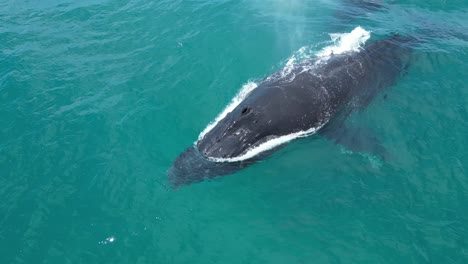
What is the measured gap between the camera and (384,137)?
19469mm

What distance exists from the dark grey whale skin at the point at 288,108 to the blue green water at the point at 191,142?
2.55ft

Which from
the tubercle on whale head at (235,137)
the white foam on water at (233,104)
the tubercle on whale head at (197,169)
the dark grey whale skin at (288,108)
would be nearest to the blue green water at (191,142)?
the tubercle on whale head at (197,169)

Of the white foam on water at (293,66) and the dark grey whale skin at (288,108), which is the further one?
the white foam on water at (293,66)

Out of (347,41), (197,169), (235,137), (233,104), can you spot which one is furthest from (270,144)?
(347,41)

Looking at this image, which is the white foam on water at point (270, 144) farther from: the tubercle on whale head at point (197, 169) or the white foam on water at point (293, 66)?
the tubercle on whale head at point (197, 169)

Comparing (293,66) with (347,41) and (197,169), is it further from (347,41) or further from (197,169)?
(197,169)

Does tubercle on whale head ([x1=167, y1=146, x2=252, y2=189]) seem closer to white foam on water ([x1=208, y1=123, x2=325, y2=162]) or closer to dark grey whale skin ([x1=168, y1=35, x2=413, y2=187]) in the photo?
dark grey whale skin ([x1=168, y1=35, x2=413, y2=187])

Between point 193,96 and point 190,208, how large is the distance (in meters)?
8.10

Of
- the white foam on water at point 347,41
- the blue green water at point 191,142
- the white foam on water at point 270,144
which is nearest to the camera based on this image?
the blue green water at point 191,142

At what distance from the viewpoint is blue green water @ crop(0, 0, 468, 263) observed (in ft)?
49.8

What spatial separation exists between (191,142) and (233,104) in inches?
140

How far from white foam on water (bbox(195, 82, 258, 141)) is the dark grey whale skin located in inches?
34.1

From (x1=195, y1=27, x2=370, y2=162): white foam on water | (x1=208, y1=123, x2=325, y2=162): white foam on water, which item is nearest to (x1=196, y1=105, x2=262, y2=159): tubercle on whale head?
(x1=208, y1=123, x2=325, y2=162): white foam on water

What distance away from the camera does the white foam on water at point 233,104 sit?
19.2 m
